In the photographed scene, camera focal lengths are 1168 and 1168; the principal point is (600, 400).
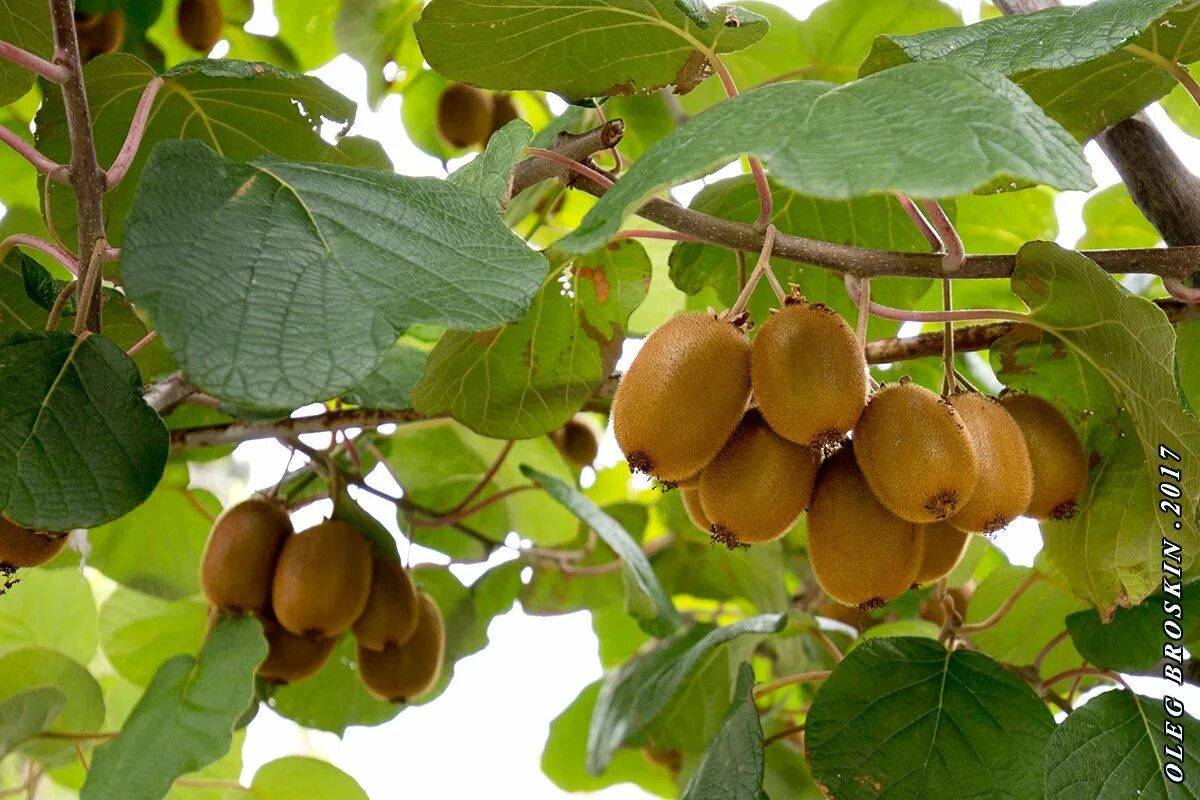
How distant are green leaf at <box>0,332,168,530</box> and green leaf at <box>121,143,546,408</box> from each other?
131 millimetres

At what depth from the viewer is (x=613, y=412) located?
683 millimetres

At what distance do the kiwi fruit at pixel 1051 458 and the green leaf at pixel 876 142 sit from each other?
0.89ft

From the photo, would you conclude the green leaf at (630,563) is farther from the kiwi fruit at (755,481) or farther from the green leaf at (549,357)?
the kiwi fruit at (755,481)

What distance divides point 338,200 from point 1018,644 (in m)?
0.86

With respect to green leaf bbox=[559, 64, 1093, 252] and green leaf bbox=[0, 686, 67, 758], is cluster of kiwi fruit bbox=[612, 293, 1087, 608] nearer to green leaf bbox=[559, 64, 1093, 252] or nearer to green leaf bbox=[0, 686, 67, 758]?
green leaf bbox=[559, 64, 1093, 252]

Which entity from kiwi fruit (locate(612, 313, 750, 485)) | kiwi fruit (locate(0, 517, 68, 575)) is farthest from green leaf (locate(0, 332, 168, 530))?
kiwi fruit (locate(612, 313, 750, 485))

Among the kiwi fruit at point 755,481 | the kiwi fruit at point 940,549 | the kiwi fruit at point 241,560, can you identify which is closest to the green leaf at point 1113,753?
the kiwi fruit at point 940,549

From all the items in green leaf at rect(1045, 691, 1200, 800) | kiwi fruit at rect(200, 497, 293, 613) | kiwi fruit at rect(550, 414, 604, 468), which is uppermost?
kiwi fruit at rect(200, 497, 293, 613)

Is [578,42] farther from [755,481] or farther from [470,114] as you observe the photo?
[470,114]

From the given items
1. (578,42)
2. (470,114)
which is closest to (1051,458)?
(578,42)

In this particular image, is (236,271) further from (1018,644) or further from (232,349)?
(1018,644)

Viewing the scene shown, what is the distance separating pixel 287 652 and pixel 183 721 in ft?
0.45

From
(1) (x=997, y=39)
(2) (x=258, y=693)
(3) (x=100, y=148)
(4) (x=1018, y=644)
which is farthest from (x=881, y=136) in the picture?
(2) (x=258, y=693)

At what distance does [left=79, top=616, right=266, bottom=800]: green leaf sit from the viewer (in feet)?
2.84
